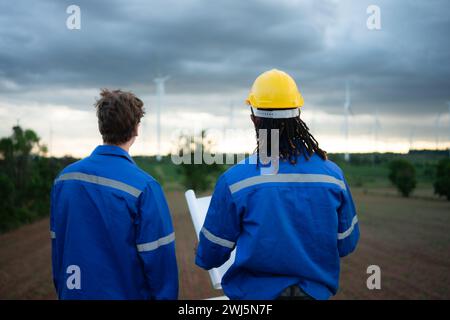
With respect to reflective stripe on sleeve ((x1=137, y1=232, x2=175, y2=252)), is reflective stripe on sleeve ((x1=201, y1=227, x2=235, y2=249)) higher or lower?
higher

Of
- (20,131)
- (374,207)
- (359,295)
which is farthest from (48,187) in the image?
(374,207)

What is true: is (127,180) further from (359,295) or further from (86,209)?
(359,295)

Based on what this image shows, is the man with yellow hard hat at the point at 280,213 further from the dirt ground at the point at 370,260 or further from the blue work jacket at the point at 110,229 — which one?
the dirt ground at the point at 370,260

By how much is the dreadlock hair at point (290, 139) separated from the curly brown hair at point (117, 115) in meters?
1.02

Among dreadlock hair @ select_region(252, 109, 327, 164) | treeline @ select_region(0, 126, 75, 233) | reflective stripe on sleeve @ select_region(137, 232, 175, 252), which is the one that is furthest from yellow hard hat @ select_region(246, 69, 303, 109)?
treeline @ select_region(0, 126, 75, 233)

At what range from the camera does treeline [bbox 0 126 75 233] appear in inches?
1452

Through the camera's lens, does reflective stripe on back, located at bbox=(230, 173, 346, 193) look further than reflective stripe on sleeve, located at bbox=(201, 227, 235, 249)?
No

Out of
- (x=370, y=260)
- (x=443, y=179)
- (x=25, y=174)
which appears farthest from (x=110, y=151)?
(x=443, y=179)

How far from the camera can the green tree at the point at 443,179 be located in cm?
5088

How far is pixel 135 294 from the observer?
12.8 feet

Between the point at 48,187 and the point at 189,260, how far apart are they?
1862cm

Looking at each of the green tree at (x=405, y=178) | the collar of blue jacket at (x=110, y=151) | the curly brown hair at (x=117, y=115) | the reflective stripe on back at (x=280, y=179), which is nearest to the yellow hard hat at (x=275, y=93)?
the reflective stripe on back at (x=280, y=179)

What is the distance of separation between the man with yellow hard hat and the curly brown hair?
3.08 feet
